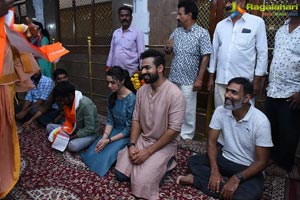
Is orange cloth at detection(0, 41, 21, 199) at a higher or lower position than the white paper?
higher

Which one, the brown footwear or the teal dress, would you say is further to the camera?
the teal dress

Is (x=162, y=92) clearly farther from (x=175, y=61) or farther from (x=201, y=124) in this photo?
(x=201, y=124)

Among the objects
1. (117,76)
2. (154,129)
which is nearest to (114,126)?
(117,76)

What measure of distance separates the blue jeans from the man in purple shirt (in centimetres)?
186

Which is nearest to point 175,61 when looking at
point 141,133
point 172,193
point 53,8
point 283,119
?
point 141,133

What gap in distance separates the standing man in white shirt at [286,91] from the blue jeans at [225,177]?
54cm

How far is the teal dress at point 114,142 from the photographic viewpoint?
2.75 meters

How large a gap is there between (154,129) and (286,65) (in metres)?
1.42

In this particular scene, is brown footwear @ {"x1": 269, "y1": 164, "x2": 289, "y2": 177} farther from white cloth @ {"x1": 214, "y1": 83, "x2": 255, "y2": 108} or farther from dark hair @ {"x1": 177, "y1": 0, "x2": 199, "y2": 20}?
dark hair @ {"x1": 177, "y1": 0, "x2": 199, "y2": 20}

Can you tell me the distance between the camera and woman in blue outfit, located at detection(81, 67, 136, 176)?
9.12 feet

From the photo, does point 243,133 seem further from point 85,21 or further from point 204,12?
point 85,21

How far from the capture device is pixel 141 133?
274 centimetres

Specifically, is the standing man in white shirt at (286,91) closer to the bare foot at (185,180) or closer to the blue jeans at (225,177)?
the blue jeans at (225,177)

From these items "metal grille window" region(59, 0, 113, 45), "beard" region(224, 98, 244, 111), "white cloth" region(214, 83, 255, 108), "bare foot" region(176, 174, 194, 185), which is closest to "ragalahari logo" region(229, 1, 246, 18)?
"white cloth" region(214, 83, 255, 108)
